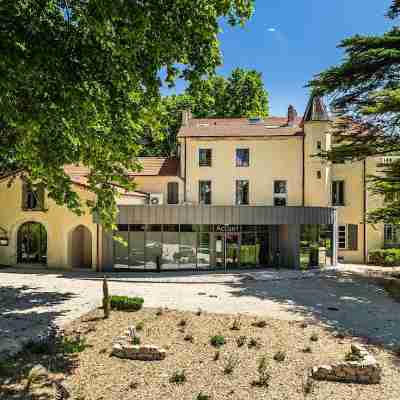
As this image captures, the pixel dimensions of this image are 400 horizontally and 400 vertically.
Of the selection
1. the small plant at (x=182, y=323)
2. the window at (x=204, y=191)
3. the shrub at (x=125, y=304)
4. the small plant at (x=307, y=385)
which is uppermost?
the window at (x=204, y=191)

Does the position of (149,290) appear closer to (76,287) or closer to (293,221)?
(76,287)

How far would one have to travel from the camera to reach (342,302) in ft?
50.2

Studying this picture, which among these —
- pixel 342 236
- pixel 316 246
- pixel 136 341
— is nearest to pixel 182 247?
pixel 316 246

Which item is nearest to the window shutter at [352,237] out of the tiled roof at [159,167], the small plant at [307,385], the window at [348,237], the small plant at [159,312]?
the window at [348,237]

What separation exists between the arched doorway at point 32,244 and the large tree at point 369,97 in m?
18.2

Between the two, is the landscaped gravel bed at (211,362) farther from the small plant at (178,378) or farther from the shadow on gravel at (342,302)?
the shadow on gravel at (342,302)

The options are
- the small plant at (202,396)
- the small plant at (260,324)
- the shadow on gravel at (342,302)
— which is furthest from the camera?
the shadow on gravel at (342,302)

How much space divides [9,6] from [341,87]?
16667 mm

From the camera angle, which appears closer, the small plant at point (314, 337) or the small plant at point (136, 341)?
the small plant at point (136, 341)

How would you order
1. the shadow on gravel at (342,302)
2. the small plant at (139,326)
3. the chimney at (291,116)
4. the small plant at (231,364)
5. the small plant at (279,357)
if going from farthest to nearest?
the chimney at (291,116)
the shadow on gravel at (342,302)
the small plant at (139,326)
the small plant at (279,357)
the small plant at (231,364)

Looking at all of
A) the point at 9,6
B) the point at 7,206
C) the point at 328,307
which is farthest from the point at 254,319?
the point at 7,206

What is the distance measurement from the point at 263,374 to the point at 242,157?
21.6 m

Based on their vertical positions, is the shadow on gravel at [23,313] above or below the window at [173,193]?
below

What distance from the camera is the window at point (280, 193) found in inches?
1108
